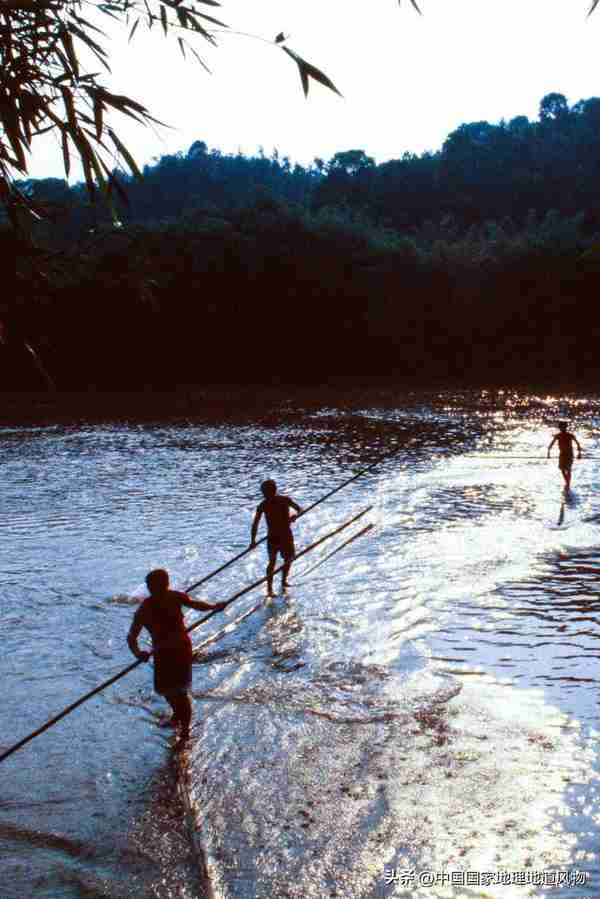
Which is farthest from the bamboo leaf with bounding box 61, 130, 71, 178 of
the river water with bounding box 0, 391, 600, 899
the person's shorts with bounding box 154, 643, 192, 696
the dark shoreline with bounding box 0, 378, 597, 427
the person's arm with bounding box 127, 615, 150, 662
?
the dark shoreline with bounding box 0, 378, 597, 427

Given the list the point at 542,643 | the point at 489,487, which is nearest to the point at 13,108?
the point at 542,643

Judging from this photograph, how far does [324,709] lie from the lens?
689cm

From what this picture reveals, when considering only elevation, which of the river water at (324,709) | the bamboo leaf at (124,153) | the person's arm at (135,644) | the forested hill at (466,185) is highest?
the forested hill at (466,185)

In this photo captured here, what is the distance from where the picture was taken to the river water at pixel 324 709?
4906 mm

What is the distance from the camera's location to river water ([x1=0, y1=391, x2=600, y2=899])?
491 centimetres

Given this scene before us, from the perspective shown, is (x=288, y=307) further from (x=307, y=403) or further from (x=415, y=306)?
(x=307, y=403)

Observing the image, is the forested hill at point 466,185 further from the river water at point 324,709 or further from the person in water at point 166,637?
the person in water at point 166,637

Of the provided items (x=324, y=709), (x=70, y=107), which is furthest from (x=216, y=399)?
(x=70, y=107)

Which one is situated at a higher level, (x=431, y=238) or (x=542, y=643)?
(x=431, y=238)

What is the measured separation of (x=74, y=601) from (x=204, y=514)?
15.6 feet

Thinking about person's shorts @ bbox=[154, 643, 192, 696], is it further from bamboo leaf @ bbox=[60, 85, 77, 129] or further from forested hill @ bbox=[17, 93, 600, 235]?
forested hill @ bbox=[17, 93, 600, 235]

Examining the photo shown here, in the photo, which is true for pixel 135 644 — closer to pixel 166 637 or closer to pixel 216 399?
pixel 166 637

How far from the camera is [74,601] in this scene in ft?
34.0

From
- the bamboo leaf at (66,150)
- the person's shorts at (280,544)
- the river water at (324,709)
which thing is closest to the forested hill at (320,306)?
the river water at (324,709)
